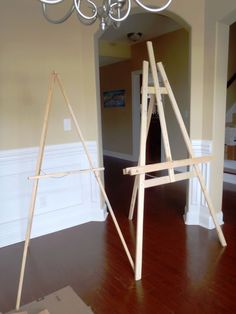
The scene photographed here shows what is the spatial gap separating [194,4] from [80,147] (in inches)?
75.2

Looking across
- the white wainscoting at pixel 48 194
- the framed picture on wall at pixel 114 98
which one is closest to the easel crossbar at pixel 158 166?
the white wainscoting at pixel 48 194

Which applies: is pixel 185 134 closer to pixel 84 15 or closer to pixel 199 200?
pixel 199 200

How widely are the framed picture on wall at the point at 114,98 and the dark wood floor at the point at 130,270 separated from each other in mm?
3948

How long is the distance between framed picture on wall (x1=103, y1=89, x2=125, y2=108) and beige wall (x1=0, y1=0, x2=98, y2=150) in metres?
3.65

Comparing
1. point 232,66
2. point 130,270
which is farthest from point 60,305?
point 232,66

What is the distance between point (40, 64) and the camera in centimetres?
274

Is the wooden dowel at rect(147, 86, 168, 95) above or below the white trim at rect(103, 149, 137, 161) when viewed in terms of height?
above

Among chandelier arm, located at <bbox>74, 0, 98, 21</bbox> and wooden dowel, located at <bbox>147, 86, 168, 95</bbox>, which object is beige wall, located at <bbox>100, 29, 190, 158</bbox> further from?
chandelier arm, located at <bbox>74, 0, 98, 21</bbox>

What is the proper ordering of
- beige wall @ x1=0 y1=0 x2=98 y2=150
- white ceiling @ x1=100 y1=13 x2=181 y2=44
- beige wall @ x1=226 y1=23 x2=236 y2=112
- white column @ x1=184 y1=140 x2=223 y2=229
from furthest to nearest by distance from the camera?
beige wall @ x1=226 y1=23 x2=236 y2=112, white ceiling @ x1=100 y1=13 x2=181 y2=44, white column @ x1=184 y1=140 x2=223 y2=229, beige wall @ x1=0 y1=0 x2=98 y2=150

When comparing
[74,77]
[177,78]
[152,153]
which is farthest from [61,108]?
[152,153]

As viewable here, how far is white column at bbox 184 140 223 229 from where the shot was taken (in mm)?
2904

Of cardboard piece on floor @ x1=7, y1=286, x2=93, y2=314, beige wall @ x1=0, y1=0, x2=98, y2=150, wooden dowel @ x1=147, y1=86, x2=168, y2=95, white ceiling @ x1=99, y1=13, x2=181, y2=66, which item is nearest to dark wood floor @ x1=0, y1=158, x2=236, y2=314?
cardboard piece on floor @ x1=7, y1=286, x2=93, y2=314

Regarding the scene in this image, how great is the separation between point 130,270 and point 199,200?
3.91 ft

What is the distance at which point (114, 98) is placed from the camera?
689 cm
